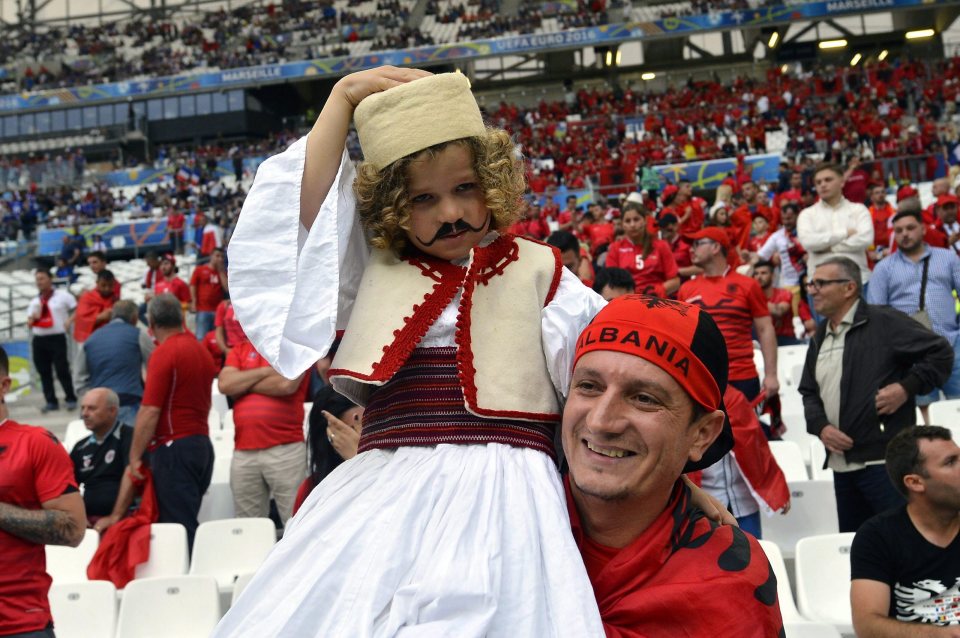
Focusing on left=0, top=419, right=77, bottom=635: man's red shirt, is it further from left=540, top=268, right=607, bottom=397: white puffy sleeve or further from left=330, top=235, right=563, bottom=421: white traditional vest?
left=540, top=268, right=607, bottom=397: white puffy sleeve

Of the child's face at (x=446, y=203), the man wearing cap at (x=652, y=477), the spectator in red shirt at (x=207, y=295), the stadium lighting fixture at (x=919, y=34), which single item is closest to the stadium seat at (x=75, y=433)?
the spectator in red shirt at (x=207, y=295)

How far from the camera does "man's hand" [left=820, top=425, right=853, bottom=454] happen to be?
438 centimetres

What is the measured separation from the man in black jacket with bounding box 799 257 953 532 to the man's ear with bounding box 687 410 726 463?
114 inches

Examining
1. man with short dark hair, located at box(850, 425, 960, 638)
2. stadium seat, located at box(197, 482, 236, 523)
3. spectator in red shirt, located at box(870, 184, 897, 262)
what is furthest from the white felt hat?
spectator in red shirt, located at box(870, 184, 897, 262)

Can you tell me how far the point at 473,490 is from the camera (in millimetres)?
1638

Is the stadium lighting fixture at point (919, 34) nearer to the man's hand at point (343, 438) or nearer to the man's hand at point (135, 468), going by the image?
the man's hand at point (135, 468)

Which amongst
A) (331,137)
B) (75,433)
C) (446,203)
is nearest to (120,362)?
(75,433)

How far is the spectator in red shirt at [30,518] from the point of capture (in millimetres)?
3291

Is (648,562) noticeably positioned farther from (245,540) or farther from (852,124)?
(852,124)

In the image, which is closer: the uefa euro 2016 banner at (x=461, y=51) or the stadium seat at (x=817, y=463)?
the stadium seat at (x=817, y=463)

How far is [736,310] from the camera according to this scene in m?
5.40

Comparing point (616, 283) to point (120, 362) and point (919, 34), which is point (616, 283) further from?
point (919, 34)

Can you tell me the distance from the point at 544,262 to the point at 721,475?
8.34 feet

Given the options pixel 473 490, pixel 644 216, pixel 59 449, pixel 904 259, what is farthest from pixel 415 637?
pixel 644 216
